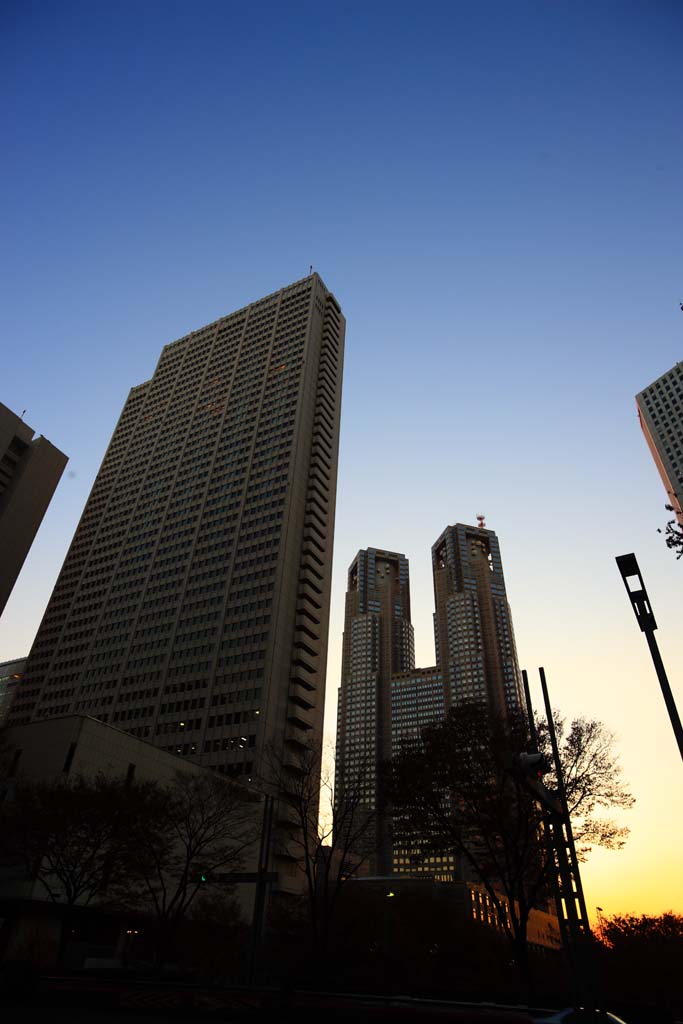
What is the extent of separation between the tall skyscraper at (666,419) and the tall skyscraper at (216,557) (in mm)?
91653

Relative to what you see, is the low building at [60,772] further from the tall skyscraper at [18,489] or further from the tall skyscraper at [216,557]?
the tall skyscraper at [18,489]

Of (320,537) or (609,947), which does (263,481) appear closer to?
(320,537)

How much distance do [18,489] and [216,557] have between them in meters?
34.0

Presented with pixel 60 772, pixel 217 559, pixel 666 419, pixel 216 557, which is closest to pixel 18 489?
pixel 216 557

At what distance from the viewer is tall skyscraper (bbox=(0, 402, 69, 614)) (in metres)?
96.1

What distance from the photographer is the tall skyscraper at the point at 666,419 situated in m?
158

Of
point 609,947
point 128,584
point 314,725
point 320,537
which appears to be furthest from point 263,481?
point 609,947

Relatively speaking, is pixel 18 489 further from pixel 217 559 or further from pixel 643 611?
pixel 643 611

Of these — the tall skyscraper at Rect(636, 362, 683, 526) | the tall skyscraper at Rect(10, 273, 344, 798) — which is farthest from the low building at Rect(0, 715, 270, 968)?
the tall skyscraper at Rect(636, 362, 683, 526)

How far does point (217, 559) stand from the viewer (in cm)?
10694

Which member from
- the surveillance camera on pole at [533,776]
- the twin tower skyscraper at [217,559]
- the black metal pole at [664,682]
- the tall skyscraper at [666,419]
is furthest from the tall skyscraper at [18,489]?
the tall skyscraper at [666,419]

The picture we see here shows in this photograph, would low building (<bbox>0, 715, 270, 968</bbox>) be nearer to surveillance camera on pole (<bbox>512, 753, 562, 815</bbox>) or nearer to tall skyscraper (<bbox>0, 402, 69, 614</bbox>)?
surveillance camera on pole (<bbox>512, 753, 562, 815</bbox>)

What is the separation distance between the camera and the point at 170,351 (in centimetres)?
15862

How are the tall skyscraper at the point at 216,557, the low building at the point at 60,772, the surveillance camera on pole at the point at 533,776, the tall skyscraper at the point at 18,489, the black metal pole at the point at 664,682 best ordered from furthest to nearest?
the tall skyscraper at the point at 18,489 < the tall skyscraper at the point at 216,557 < the low building at the point at 60,772 < the surveillance camera on pole at the point at 533,776 < the black metal pole at the point at 664,682
